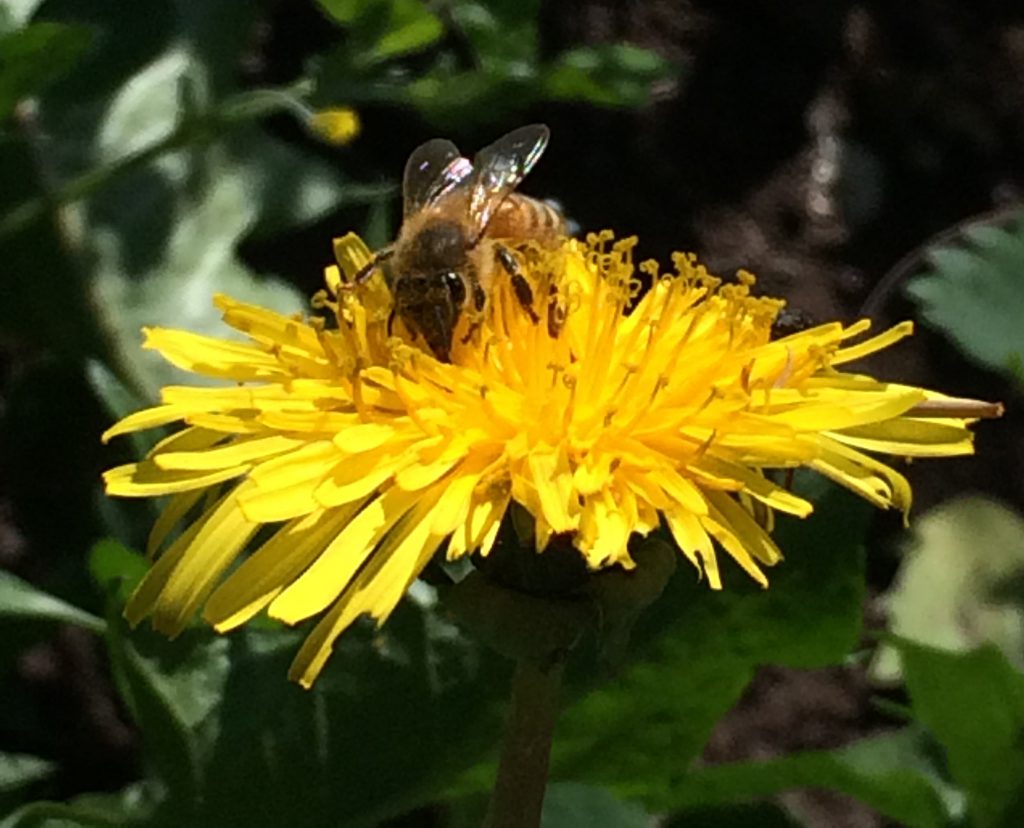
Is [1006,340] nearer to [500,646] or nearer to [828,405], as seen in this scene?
[828,405]

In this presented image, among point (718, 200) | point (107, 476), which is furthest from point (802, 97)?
point (107, 476)

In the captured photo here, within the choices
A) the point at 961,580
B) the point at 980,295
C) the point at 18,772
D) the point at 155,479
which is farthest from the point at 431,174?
the point at 961,580

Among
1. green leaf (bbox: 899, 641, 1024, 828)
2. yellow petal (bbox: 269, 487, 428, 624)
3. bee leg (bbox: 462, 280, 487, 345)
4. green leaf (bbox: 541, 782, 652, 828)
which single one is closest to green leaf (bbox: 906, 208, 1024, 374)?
green leaf (bbox: 899, 641, 1024, 828)

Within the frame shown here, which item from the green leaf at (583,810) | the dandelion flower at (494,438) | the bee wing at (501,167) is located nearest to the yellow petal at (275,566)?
the dandelion flower at (494,438)

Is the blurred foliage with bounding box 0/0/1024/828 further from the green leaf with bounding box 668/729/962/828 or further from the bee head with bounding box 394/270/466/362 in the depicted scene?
the bee head with bounding box 394/270/466/362

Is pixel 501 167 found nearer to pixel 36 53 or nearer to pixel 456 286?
pixel 456 286
